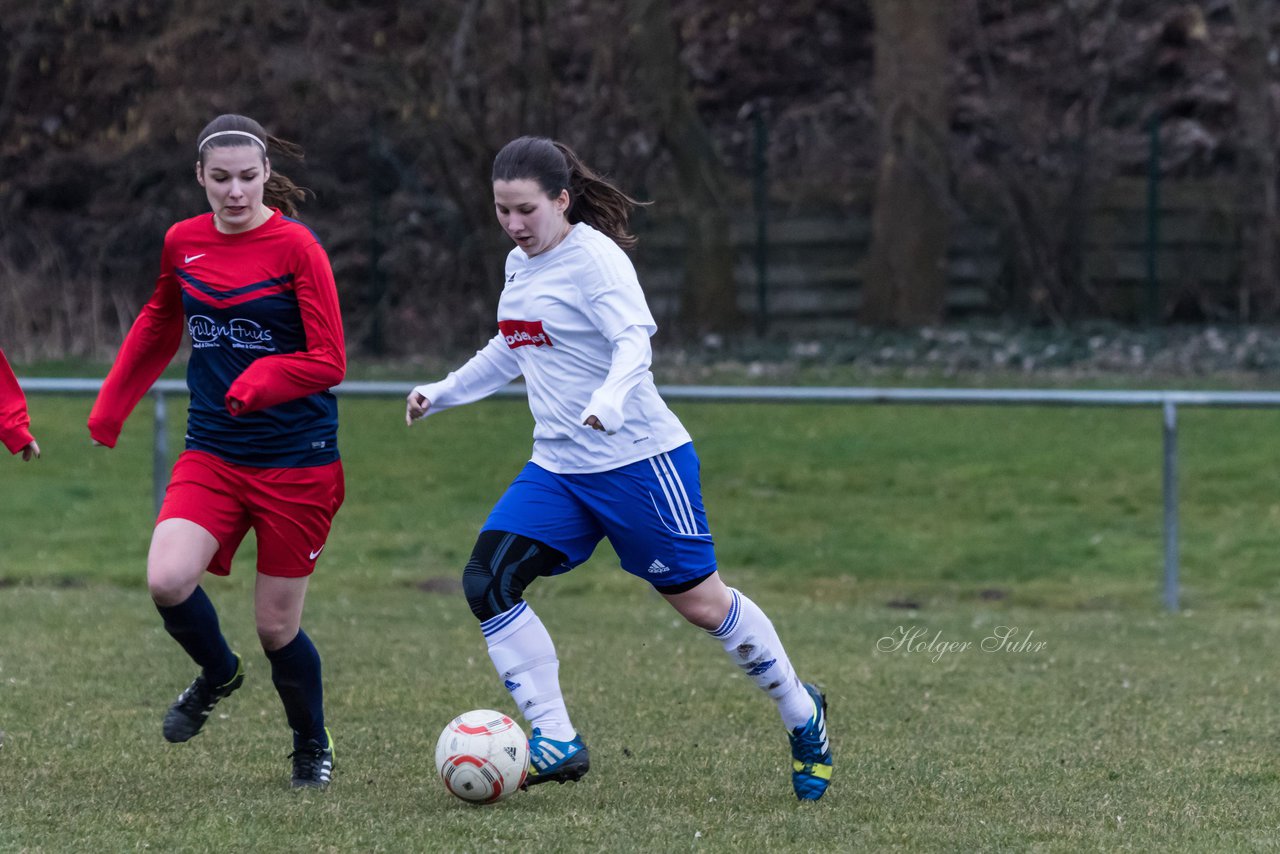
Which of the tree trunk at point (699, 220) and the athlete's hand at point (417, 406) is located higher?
the athlete's hand at point (417, 406)

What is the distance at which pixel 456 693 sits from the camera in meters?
7.38

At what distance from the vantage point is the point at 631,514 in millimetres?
5363

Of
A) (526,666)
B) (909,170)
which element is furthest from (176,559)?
(909,170)

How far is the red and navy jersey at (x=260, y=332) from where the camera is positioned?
5.42 metres

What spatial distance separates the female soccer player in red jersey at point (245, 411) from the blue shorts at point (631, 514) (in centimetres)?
61

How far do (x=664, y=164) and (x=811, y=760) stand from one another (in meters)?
15.5

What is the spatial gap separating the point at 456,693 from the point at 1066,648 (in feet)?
9.72

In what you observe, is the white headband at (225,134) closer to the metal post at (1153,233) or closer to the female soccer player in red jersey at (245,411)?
the female soccer player in red jersey at (245,411)

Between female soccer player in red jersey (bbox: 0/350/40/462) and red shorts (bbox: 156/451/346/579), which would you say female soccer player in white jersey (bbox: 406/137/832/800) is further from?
female soccer player in red jersey (bbox: 0/350/40/462)

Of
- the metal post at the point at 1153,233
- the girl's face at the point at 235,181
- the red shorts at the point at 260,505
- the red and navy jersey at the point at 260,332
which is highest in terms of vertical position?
the girl's face at the point at 235,181

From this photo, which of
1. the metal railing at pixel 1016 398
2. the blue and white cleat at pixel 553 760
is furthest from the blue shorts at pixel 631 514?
the metal railing at pixel 1016 398

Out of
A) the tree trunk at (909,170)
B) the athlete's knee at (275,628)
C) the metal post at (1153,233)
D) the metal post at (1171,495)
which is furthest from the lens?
the tree trunk at (909,170)

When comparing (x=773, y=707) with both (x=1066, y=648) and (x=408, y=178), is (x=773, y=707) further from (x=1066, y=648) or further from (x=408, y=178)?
(x=408, y=178)

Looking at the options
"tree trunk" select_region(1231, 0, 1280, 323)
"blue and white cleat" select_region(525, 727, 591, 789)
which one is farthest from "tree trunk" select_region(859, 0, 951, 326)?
"blue and white cleat" select_region(525, 727, 591, 789)
